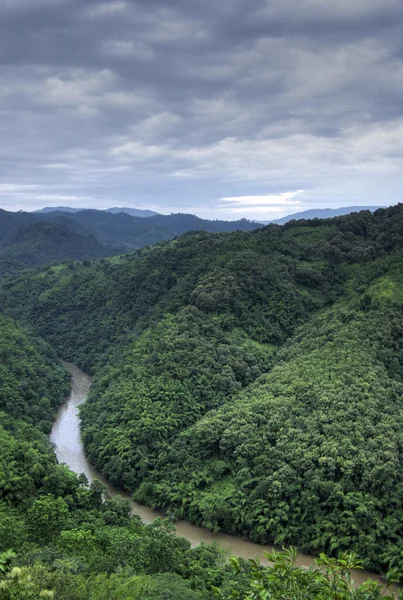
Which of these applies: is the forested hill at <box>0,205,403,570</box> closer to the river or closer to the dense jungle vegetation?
the river

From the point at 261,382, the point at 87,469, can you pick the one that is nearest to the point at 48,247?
the point at 87,469

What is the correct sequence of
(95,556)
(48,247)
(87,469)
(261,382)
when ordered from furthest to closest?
1. (48,247)
2. (261,382)
3. (87,469)
4. (95,556)

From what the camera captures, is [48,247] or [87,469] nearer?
[87,469]

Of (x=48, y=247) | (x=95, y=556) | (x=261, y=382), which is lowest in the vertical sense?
(x=95, y=556)

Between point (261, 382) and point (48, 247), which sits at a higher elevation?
point (48, 247)

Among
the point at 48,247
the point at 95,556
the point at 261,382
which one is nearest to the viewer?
the point at 95,556

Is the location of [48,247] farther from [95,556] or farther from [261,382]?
[95,556]

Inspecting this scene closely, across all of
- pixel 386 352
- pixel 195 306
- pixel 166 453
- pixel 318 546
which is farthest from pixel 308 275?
pixel 318 546

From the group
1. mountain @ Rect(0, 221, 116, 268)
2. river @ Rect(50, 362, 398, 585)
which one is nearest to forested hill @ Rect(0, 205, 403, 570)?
river @ Rect(50, 362, 398, 585)
